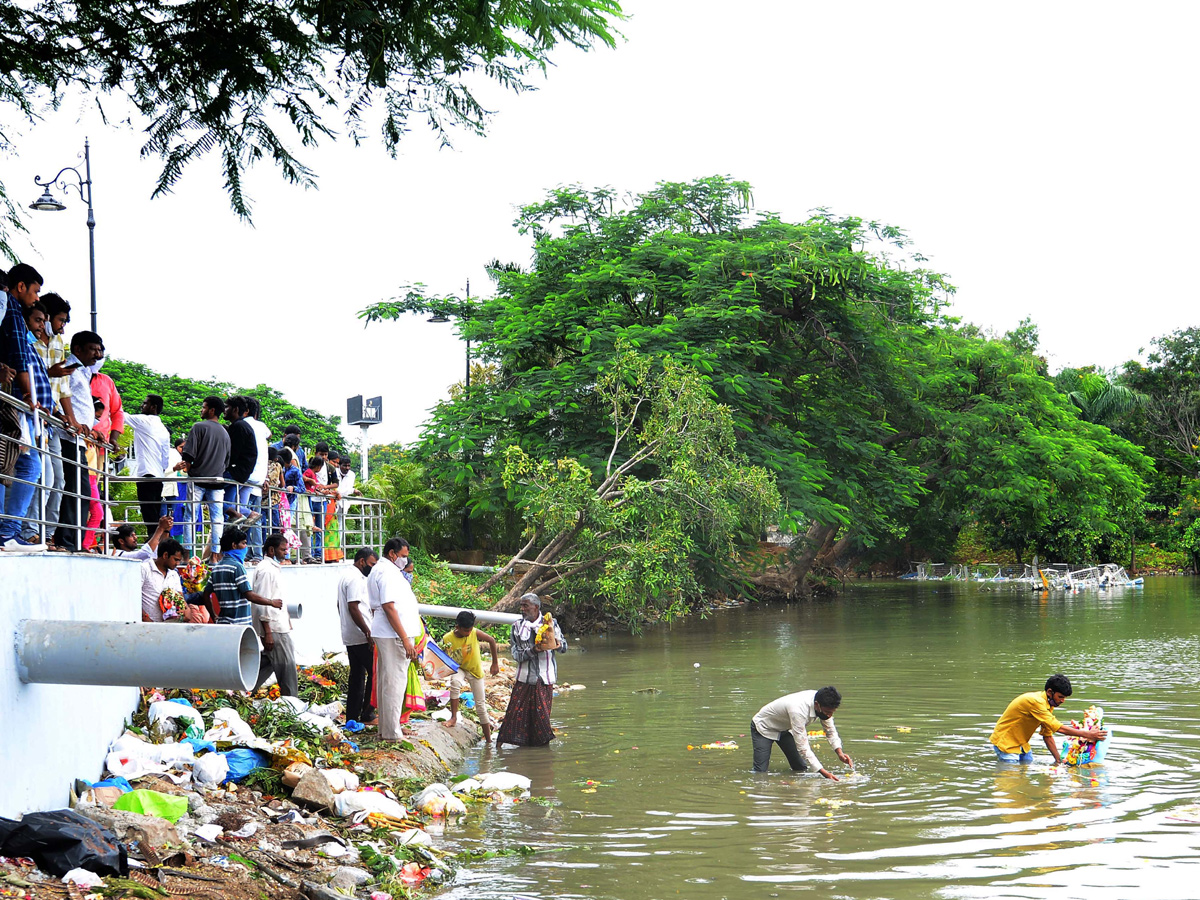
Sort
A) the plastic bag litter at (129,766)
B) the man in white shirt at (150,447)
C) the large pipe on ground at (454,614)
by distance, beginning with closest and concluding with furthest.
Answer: the plastic bag litter at (129,766) → the man in white shirt at (150,447) → the large pipe on ground at (454,614)

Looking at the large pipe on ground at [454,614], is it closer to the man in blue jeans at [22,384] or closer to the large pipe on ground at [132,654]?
the man in blue jeans at [22,384]

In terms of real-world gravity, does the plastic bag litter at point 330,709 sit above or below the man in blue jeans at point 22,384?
below

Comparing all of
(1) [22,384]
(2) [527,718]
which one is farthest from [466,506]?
(1) [22,384]

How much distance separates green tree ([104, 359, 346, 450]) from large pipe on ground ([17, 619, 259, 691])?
1208 inches

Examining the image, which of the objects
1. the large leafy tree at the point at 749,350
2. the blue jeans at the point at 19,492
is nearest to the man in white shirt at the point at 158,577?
the blue jeans at the point at 19,492

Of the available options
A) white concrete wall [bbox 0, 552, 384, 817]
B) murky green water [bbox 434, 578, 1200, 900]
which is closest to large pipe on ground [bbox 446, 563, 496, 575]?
murky green water [bbox 434, 578, 1200, 900]

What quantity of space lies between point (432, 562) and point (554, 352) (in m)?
6.36

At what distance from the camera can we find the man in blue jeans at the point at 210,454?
11102 mm

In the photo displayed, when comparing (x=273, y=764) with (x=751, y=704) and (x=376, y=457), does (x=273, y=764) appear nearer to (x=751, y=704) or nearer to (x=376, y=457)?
(x=751, y=704)

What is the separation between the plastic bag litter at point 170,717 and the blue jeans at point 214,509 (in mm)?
3155

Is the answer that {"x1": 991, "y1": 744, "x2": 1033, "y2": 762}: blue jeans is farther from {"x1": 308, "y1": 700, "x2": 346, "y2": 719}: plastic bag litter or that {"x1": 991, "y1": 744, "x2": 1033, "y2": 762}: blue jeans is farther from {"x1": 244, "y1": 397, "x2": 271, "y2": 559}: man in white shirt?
{"x1": 244, "y1": 397, "x2": 271, "y2": 559}: man in white shirt

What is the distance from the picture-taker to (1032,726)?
10781 millimetres

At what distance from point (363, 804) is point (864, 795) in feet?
14.2

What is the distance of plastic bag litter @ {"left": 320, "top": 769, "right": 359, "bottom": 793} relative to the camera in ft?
27.6
